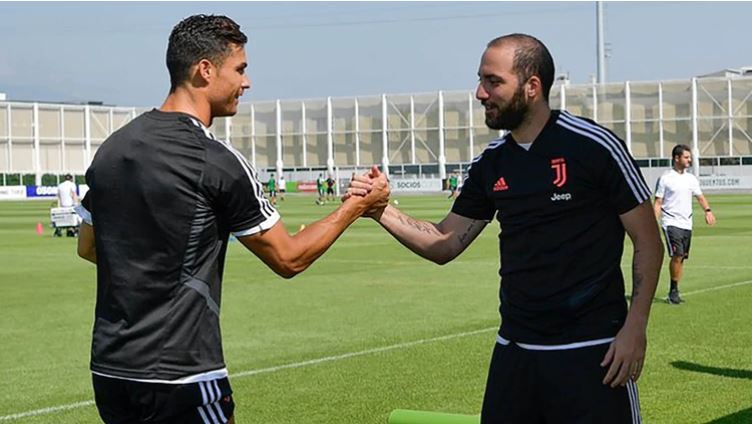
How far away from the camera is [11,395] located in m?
9.91

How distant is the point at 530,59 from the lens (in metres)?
5.02

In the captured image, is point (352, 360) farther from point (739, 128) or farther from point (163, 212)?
point (739, 128)

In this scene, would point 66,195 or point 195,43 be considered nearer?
point 195,43

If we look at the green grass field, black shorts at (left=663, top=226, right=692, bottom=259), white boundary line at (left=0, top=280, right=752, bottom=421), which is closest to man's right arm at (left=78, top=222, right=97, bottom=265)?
the green grass field

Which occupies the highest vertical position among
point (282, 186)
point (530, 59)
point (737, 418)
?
point (282, 186)

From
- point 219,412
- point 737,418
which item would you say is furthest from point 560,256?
point 737,418

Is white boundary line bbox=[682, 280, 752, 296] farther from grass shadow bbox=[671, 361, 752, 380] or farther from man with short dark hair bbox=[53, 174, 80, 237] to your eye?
man with short dark hair bbox=[53, 174, 80, 237]

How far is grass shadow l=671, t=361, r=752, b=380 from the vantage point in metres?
10.3

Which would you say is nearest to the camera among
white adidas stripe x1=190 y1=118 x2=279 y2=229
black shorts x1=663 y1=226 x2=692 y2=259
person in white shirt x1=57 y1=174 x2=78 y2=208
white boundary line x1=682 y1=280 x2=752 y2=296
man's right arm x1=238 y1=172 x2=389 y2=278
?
white adidas stripe x1=190 y1=118 x2=279 y2=229

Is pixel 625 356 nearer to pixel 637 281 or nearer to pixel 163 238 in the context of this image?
pixel 637 281

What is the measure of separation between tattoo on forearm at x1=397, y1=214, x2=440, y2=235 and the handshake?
0.15 m

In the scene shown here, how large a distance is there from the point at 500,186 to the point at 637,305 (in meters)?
0.78

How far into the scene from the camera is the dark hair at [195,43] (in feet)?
14.3

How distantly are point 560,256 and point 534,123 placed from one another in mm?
591
